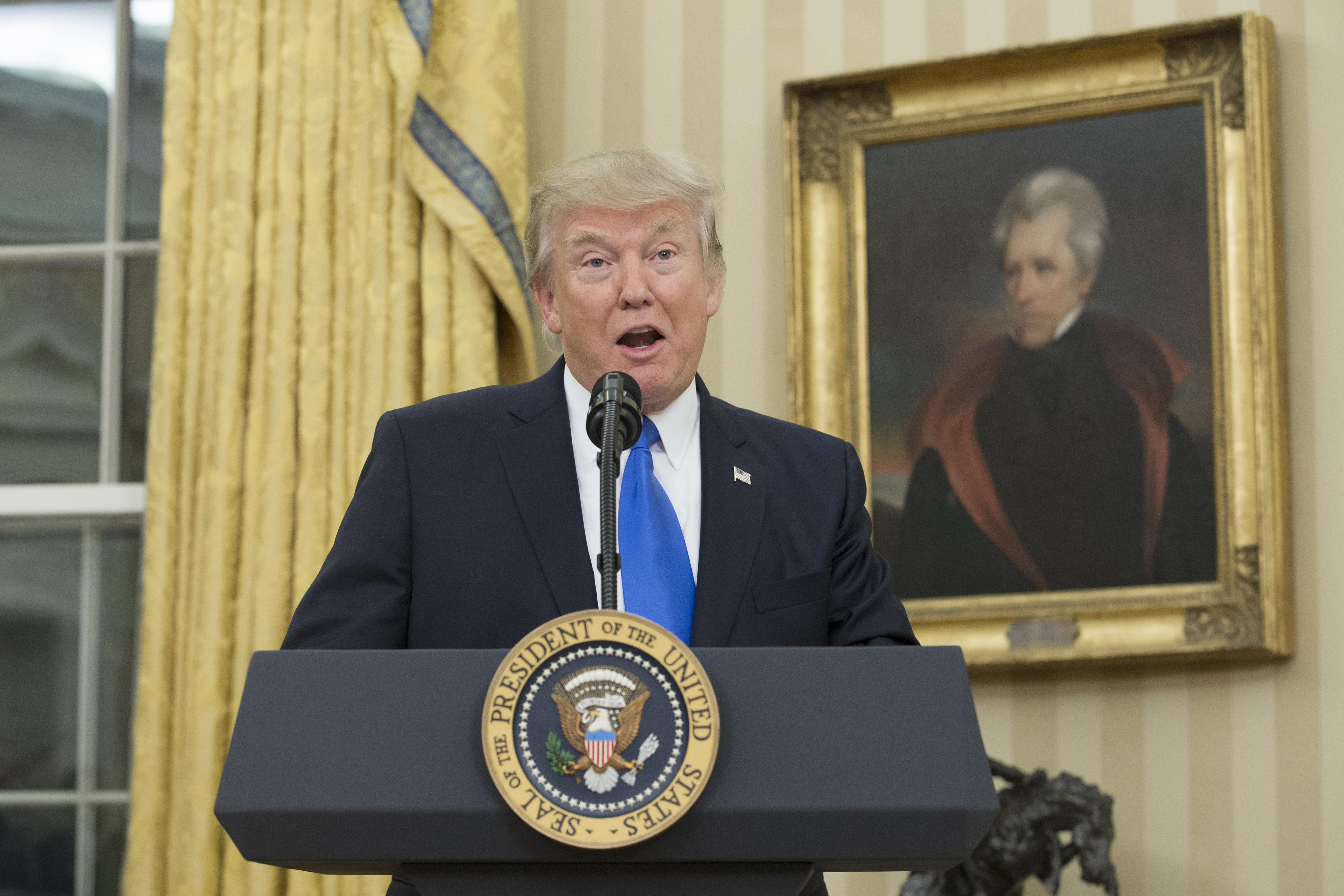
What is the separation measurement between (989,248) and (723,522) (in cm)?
206

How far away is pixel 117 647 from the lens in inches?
169

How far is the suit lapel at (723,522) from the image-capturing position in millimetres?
1784

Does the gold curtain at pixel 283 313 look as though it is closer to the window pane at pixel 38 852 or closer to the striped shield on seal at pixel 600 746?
the window pane at pixel 38 852

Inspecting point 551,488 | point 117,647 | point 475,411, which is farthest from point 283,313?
point 551,488

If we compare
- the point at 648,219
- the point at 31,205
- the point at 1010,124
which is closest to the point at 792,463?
the point at 648,219

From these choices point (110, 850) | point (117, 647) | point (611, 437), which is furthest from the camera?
point (117, 647)

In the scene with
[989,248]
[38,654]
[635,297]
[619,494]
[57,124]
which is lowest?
[38,654]

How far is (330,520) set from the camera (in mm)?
3885

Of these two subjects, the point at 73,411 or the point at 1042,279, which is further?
the point at 73,411

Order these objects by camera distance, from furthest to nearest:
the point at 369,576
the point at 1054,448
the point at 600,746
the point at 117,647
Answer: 1. the point at 117,647
2. the point at 1054,448
3. the point at 369,576
4. the point at 600,746

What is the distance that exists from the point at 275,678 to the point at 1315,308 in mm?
2723

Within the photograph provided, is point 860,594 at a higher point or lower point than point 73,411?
lower

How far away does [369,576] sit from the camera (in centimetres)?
177

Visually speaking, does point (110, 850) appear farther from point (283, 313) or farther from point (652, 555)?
point (652, 555)
